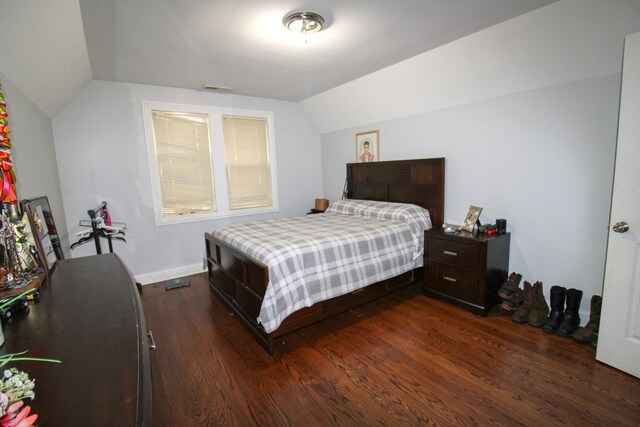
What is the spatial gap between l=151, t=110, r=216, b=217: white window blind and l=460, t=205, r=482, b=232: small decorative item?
10.4ft

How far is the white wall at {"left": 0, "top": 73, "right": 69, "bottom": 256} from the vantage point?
188cm

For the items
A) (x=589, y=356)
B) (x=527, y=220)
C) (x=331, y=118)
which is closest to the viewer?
Result: (x=589, y=356)


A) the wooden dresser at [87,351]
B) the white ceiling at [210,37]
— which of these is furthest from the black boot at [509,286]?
the wooden dresser at [87,351]

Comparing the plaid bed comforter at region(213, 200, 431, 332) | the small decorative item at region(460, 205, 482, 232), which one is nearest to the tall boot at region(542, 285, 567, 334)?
the small decorative item at region(460, 205, 482, 232)

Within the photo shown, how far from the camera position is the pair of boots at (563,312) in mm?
2293

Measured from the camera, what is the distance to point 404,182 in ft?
12.1

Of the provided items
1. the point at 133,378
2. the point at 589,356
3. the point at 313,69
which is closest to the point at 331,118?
the point at 313,69

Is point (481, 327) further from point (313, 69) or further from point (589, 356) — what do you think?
point (313, 69)

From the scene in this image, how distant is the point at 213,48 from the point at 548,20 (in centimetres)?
255

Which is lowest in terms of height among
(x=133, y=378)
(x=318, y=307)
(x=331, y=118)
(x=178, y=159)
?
(x=318, y=307)

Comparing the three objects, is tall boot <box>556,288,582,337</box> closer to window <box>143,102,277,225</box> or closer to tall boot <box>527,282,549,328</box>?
tall boot <box>527,282,549,328</box>

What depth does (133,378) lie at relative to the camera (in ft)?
2.42

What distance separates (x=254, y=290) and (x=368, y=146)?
8.80 feet

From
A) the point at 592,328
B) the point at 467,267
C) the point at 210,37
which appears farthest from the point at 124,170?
the point at 592,328
